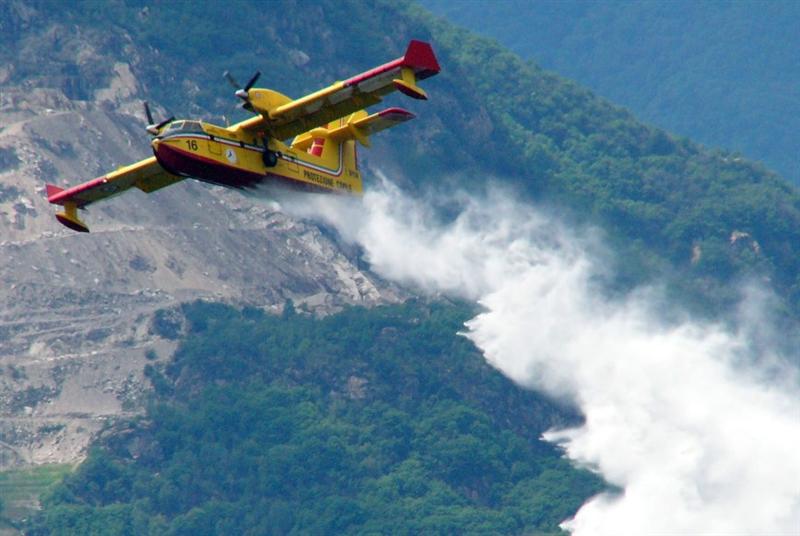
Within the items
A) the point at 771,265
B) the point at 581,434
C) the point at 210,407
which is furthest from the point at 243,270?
the point at 771,265

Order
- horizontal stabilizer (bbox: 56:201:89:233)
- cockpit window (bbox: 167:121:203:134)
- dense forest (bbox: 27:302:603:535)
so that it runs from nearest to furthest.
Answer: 1. cockpit window (bbox: 167:121:203:134)
2. horizontal stabilizer (bbox: 56:201:89:233)
3. dense forest (bbox: 27:302:603:535)

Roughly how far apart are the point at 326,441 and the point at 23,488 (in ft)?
65.6

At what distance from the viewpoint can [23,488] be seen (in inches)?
5753

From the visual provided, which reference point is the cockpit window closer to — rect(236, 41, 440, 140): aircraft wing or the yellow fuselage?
the yellow fuselage

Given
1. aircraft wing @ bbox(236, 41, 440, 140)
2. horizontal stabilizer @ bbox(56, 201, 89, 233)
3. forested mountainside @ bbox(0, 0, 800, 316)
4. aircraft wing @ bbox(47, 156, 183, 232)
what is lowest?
horizontal stabilizer @ bbox(56, 201, 89, 233)

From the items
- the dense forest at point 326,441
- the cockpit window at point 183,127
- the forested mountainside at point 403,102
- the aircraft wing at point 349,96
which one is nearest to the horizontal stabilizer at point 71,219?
the cockpit window at point 183,127

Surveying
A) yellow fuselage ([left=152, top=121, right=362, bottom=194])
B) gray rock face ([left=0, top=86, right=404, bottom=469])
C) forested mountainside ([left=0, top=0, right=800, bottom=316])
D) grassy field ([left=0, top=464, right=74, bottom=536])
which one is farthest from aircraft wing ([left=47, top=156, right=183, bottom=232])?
forested mountainside ([left=0, top=0, right=800, bottom=316])

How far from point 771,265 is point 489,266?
3270 cm

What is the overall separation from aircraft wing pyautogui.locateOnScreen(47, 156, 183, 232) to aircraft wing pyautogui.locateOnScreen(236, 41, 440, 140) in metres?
5.36

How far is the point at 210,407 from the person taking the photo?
158625 mm

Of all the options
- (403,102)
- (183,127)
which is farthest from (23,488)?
(183,127)

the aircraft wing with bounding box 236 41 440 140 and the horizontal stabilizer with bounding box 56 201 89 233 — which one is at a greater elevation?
the aircraft wing with bounding box 236 41 440 140

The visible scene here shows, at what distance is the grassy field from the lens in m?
143

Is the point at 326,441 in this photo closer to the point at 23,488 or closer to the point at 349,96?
the point at 23,488
